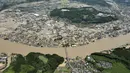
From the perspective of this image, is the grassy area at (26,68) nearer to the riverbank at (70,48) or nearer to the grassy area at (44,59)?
the grassy area at (44,59)

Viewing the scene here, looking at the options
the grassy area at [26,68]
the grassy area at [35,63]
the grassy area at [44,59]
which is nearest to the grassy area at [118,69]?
the grassy area at [35,63]

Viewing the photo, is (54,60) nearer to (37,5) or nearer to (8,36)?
(8,36)

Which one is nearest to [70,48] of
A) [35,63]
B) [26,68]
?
[35,63]

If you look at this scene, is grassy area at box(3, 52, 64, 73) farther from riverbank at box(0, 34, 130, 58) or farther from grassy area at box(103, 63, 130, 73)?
grassy area at box(103, 63, 130, 73)

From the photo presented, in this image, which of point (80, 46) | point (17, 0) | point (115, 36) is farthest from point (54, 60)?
point (17, 0)

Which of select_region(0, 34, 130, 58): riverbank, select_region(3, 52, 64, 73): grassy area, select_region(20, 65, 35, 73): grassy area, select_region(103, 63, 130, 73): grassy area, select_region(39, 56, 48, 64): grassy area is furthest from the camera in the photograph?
select_region(0, 34, 130, 58): riverbank

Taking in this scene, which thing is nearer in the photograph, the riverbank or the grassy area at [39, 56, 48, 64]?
the grassy area at [39, 56, 48, 64]

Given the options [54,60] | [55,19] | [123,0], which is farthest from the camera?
[123,0]

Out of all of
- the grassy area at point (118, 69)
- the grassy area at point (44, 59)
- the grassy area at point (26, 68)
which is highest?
the grassy area at point (26, 68)

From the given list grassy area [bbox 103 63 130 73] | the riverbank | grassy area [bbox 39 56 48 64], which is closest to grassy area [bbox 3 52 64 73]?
grassy area [bbox 39 56 48 64]

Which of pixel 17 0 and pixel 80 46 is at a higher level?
pixel 17 0

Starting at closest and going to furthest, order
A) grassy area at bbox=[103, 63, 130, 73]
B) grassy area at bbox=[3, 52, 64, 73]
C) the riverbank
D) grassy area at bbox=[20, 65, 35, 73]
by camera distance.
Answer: grassy area at bbox=[20, 65, 35, 73]
grassy area at bbox=[3, 52, 64, 73]
grassy area at bbox=[103, 63, 130, 73]
the riverbank
